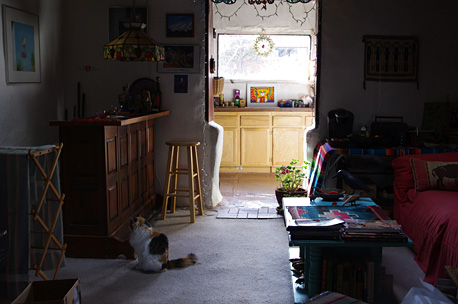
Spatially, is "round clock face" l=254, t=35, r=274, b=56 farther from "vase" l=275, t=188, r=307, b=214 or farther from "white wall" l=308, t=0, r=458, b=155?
"vase" l=275, t=188, r=307, b=214

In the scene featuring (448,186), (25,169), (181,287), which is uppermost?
(25,169)

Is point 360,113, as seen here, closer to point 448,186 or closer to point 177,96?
point 448,186

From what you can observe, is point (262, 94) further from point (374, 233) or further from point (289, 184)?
point (374, 233)

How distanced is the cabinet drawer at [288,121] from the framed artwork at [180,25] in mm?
2442

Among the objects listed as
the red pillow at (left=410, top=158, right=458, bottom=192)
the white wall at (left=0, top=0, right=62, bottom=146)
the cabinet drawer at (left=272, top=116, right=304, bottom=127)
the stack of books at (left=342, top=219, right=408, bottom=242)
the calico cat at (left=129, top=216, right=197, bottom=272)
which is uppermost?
the white wall at (left=0, top=0, right=62, bottom=146)

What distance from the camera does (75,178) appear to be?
3.88m

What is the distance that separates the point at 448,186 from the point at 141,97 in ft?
9.40

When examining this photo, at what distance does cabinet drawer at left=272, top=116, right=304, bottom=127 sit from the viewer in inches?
285

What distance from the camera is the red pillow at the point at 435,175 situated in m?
4.05

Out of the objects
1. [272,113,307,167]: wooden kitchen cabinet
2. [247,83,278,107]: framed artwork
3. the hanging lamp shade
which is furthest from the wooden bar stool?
[247,83,278,107]: framed artwork

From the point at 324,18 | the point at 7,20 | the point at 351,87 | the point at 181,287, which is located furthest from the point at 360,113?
the point at 7,20

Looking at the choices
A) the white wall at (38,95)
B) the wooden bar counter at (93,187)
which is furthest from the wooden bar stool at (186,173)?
the white wall at (38,95)

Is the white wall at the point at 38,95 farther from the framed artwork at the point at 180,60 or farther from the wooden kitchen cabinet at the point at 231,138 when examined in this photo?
the wooden kitchen cabinet at the point at 231,138

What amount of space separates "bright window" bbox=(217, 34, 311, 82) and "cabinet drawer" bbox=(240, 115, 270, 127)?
80 centimetres
